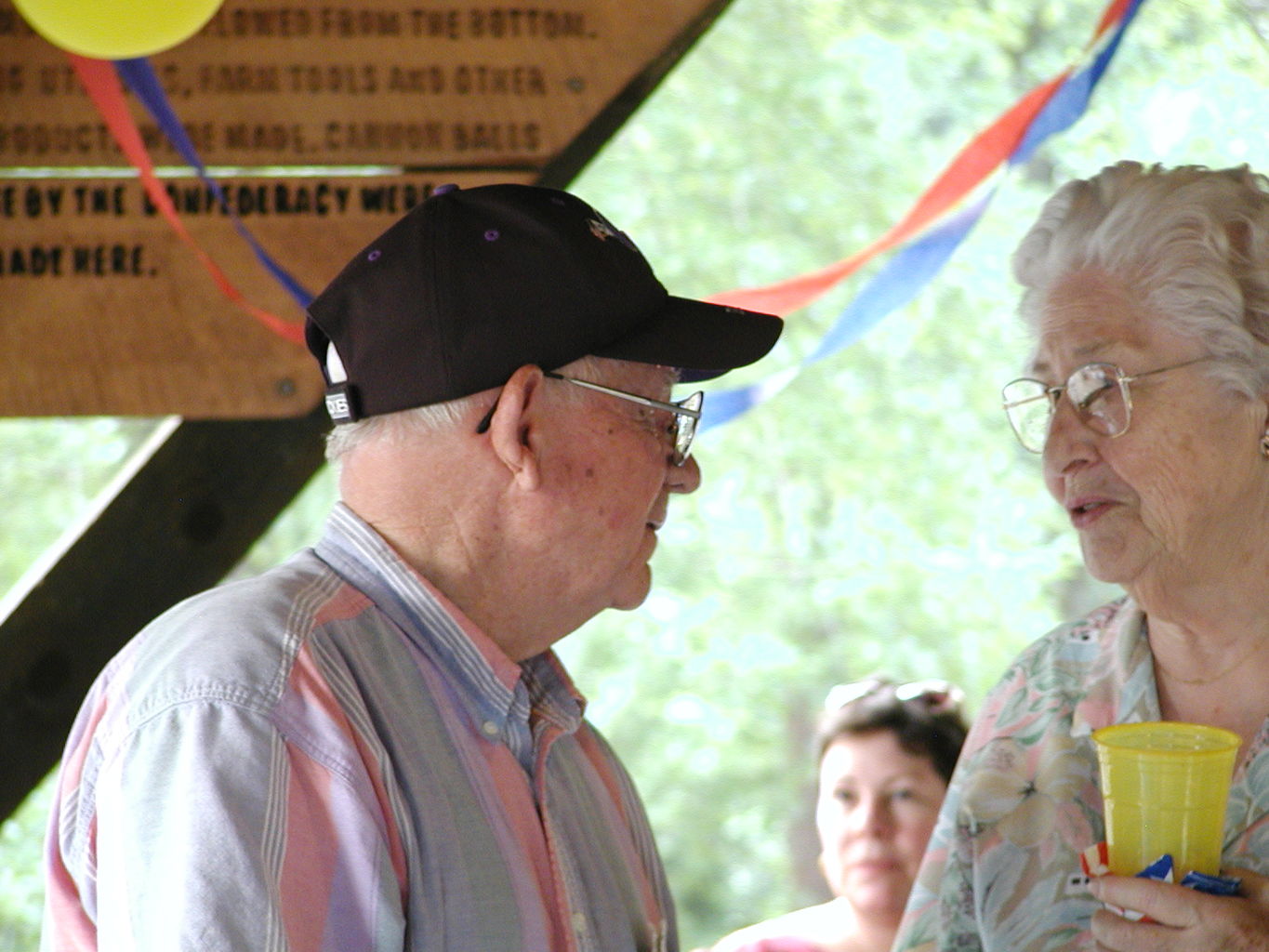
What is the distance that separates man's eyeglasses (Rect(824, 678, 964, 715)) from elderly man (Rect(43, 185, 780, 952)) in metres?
1.46

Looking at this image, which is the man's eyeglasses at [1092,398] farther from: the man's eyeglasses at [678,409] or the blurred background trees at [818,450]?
the blurred background trees at [818,450]

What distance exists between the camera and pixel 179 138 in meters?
2.55

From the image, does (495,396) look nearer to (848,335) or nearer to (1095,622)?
(1095,622)

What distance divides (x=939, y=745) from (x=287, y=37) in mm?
1872

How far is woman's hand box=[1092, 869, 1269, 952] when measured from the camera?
1447 millimetres

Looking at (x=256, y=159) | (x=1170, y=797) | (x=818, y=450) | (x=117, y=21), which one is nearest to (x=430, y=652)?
(x=1170, y=797)

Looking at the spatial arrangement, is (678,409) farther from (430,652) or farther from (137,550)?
(137,550)

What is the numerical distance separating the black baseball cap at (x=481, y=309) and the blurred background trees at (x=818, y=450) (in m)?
2.95

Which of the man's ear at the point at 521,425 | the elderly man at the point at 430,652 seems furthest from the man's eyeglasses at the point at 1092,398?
the man's ear at the point at 521,425

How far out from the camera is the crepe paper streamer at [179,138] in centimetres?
249

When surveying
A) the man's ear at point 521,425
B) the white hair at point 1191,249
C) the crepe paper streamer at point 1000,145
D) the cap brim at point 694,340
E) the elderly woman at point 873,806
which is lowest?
the elderly woman at point 873,806

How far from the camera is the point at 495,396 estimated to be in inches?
58.2

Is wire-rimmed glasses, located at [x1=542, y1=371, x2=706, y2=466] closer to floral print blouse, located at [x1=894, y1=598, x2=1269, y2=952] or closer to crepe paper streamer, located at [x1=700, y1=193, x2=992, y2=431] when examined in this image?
floral print blouse, located at [x1=894, y1=598, x2=1269, y2=952]

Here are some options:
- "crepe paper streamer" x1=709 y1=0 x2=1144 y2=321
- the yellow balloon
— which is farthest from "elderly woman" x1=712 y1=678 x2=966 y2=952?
the yellow balloon
